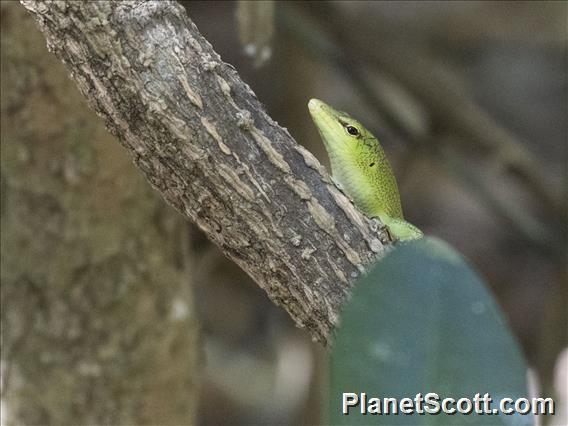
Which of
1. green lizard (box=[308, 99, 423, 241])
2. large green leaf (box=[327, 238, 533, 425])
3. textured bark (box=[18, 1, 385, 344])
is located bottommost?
large green leaf (box=[327, 238, 533, 425])

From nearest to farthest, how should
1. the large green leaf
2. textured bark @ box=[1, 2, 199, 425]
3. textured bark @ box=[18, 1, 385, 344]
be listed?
1. the large green leaf
2. textured bark @ box=[18, 1, 385, 344]
3. textured bark @ box=[1, 2, 199, 425]

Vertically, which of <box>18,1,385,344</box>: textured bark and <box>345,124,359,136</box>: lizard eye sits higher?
<box>345,124,359,136</box>: lizard eye

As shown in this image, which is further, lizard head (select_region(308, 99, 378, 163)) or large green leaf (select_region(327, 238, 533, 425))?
lizard head (select_region(308, 99, 378, 163))

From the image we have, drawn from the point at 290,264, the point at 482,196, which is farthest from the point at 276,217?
the point at 482,196

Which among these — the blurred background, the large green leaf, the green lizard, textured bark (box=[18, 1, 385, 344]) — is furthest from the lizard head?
the large green leaf

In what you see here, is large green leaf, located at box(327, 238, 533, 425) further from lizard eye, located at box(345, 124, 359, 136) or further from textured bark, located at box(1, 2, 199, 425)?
textured bark, located at box(1, 2, 199, 425)

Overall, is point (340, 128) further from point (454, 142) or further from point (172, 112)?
point (454, 142)
